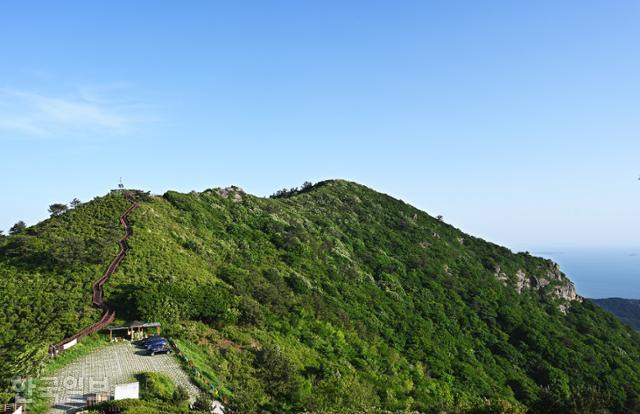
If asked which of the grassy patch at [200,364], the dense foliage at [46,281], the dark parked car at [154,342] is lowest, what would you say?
the grassy patch at [200,364]

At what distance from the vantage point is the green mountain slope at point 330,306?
3105 centimetres

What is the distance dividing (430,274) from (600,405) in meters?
48.4

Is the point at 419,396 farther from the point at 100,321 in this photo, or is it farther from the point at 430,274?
the point at 430,274

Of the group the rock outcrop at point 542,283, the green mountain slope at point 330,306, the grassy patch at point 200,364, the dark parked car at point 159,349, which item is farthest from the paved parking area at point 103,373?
the rock outcrop at point 542,283

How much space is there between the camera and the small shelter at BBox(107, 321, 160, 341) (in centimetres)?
3127

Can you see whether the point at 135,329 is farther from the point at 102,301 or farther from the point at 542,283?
the point at 542,283

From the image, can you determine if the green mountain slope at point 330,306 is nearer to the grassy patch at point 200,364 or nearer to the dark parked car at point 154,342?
the grassy patch at point 200,364

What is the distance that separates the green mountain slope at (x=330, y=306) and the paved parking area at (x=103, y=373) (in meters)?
2.34

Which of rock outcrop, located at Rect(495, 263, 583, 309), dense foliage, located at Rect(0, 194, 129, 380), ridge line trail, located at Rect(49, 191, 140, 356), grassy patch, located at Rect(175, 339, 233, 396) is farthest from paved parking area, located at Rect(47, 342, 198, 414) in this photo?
rock outcrop, located at Rect(495, 263, 583, 309)

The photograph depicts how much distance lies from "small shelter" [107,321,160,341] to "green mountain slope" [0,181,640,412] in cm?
108

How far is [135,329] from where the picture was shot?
31.8 m

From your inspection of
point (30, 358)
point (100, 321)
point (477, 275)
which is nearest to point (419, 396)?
point (100, 321)

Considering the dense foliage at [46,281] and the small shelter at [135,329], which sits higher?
the dense foliage at [46,281]

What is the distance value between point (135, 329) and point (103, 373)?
6272mm
